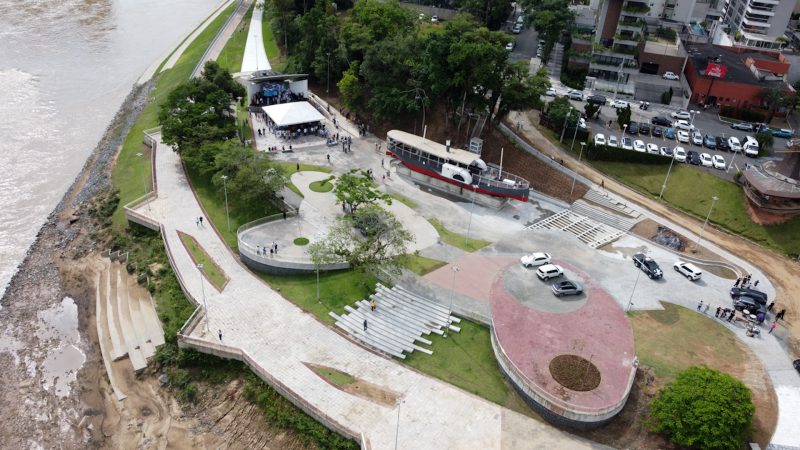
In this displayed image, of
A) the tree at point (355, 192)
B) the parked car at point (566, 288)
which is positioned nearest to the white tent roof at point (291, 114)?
the tree at point (355, 192)

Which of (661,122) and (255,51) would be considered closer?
(661,122)

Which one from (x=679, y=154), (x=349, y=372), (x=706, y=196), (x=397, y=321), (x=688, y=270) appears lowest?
(x=349, y=372)

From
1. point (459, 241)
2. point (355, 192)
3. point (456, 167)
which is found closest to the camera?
point (355, 192)

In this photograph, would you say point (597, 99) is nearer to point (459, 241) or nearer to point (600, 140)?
point (600, 140)

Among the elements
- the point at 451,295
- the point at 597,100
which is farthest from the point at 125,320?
the point at 597,100

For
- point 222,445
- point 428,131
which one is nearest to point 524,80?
point 428,131

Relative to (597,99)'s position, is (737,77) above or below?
above

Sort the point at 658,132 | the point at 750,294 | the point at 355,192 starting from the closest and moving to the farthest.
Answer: the point at 750,294 < the point at 355,192 < the point at 658,132

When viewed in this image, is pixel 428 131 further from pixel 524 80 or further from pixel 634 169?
pixel 634 169
